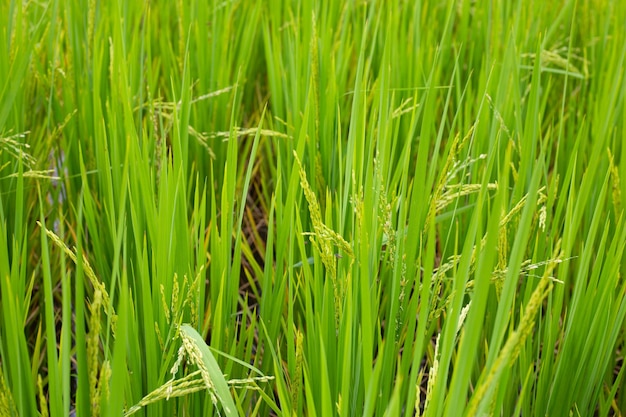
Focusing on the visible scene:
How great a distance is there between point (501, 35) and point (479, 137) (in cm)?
59

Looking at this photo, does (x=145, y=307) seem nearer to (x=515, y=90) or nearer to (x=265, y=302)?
(x=265, y=302)

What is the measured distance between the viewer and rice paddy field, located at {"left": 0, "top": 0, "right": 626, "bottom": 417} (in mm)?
718

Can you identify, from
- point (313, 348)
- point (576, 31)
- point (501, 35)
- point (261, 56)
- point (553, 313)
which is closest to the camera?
point (313, 348)

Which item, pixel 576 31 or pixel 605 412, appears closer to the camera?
pixel 605 412

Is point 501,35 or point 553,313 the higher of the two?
point 501,35

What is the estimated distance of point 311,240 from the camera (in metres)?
0.83

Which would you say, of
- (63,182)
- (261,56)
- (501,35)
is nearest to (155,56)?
(261,56)

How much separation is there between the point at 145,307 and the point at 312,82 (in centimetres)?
52

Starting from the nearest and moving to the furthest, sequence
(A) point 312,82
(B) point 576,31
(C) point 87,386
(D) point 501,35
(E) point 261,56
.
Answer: (C) point 87,386 < (A) point 312,82 < (D) point 501,35 < (E) point 261,56 < (B) point 576,31

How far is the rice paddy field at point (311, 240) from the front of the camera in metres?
0.72

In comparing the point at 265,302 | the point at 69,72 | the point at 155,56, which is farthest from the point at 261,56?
the point at 265,302

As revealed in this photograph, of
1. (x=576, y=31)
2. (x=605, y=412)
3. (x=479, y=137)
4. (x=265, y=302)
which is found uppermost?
(x=576, y=31)

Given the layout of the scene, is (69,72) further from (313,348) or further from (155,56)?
(313,348)

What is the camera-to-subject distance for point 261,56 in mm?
1915
